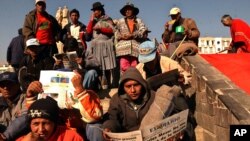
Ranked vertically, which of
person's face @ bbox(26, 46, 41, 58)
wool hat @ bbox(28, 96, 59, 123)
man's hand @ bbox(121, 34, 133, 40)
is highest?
man's hand @ bbox(121, 34, 133, 40)

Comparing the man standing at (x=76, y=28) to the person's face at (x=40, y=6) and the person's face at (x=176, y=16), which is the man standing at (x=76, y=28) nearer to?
the person's face at (x=40, y=6)

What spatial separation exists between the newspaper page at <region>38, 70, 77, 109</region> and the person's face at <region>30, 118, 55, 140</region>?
524 mm

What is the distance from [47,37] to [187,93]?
300cm

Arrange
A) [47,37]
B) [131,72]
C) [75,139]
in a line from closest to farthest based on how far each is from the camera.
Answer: [75,139] < [131,72] < [47,37]

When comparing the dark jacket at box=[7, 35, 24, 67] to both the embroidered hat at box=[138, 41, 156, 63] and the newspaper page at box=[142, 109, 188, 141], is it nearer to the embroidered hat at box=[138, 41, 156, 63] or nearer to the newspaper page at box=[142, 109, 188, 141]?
the embroidered hat at box=[138, 41, 156, 63]

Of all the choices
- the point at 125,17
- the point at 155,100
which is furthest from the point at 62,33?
the point at 155,100

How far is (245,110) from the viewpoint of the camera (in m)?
3.97

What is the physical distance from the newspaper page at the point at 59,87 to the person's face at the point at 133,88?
2.22 ft

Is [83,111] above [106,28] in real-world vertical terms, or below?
below

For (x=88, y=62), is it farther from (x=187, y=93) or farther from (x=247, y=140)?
(x=247, y=140)

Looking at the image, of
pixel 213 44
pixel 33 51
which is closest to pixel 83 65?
pixel 33 51

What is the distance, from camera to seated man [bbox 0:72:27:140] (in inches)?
163

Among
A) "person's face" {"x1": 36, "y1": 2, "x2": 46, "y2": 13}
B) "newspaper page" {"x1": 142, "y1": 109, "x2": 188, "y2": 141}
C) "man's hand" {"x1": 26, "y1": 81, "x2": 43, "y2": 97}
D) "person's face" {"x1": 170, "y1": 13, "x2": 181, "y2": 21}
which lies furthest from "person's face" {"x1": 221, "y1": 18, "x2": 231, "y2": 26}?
"man's hand" {"x1": 26, "y1": 81, "x2": 43, "y2": 97}

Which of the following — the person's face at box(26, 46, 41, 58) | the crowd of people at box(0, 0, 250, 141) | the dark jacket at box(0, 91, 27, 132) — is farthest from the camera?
the person's face at box(26, 46, 41, 58)
